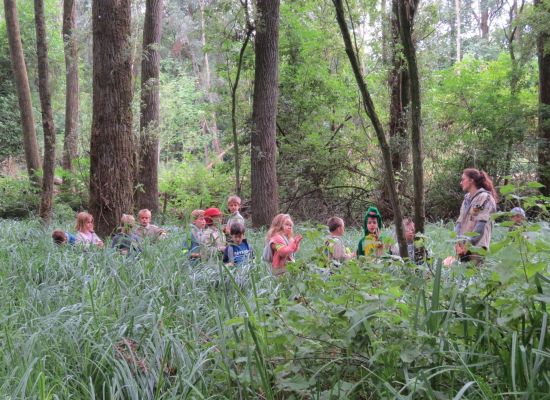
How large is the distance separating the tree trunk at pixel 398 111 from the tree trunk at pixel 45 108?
8694 mm

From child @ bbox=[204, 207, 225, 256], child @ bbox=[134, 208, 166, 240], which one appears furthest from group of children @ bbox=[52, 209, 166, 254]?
child @ bbox=[204, 207, 225, 256]

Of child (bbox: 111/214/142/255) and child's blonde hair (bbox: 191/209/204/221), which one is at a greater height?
child's blonde hair (bbox: 191/209/204/221)

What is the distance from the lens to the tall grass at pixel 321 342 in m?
2.27

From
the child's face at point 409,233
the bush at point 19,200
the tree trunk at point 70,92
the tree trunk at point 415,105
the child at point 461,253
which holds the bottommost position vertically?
the bush at point 19,200

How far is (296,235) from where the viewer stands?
5000mm

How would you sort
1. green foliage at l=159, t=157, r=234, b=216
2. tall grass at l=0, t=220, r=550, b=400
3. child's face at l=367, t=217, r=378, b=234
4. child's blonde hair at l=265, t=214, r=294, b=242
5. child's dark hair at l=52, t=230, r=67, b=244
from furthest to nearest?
green foliage at l=159, t=157, r=234, b=216, child's dark hair at l=52, t=230, r=67, b=244, child's face at l=367, t=217, r=378, b=234, child's blonde hair at l=265, t=214, r=294, b=242, tall grass at l=0, t=220, r=550, b=400

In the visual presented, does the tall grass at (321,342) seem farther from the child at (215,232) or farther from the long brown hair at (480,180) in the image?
the long brown hair at (480,180)

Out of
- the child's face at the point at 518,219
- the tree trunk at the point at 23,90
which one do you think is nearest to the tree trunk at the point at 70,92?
the tree trunk at the point at 23,90

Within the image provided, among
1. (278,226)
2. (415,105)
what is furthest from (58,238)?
(415,105)

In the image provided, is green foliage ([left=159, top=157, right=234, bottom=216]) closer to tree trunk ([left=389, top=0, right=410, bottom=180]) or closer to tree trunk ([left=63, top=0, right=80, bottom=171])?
tree trunk ([left=63, top=0, right=80, bottom=171])

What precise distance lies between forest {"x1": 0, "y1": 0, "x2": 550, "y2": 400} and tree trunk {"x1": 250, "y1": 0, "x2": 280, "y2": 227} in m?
0.05

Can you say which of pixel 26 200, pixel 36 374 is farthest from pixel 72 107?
pixel 36 374

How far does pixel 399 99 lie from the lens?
1664cm

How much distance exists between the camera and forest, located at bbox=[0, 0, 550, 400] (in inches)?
95.7
